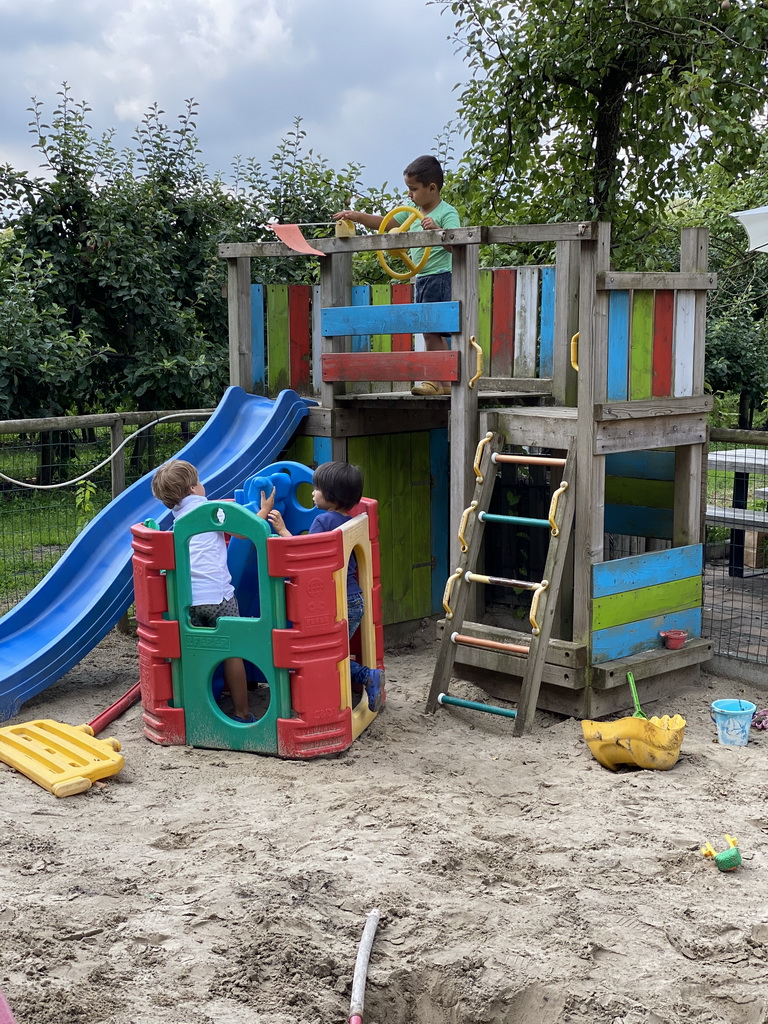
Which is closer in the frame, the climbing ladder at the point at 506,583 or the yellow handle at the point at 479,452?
the climbing ladder at the point at 506,583

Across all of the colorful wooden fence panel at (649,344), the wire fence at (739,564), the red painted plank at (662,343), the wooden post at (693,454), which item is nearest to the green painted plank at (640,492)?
the wooden post at (693,454)

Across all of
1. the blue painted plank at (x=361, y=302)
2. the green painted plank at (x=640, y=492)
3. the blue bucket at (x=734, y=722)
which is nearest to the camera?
the blue bucket at (x=734, y=722)

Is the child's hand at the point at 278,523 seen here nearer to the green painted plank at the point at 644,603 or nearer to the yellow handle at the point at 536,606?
the yellow handle at the point at 536,606

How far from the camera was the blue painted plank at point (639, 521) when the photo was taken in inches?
247

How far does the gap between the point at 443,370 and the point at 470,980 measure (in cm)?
326

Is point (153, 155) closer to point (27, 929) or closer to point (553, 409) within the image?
point (553, 409)

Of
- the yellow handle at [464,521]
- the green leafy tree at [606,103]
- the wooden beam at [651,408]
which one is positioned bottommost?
the yellow handle at [464,521]

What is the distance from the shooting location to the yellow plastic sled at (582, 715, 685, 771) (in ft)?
15.2

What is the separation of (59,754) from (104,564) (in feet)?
4.98

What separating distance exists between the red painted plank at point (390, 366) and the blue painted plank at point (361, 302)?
396mm

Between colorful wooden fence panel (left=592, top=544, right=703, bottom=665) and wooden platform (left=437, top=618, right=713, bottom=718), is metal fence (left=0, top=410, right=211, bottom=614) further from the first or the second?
colorful wooden fence panel (left=592, top=544, right=703, bottom=665)

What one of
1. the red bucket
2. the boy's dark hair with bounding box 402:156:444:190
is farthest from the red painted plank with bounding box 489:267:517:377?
the red bucket

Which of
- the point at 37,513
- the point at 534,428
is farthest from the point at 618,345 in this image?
the point at 37,513

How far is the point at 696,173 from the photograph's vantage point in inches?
383
